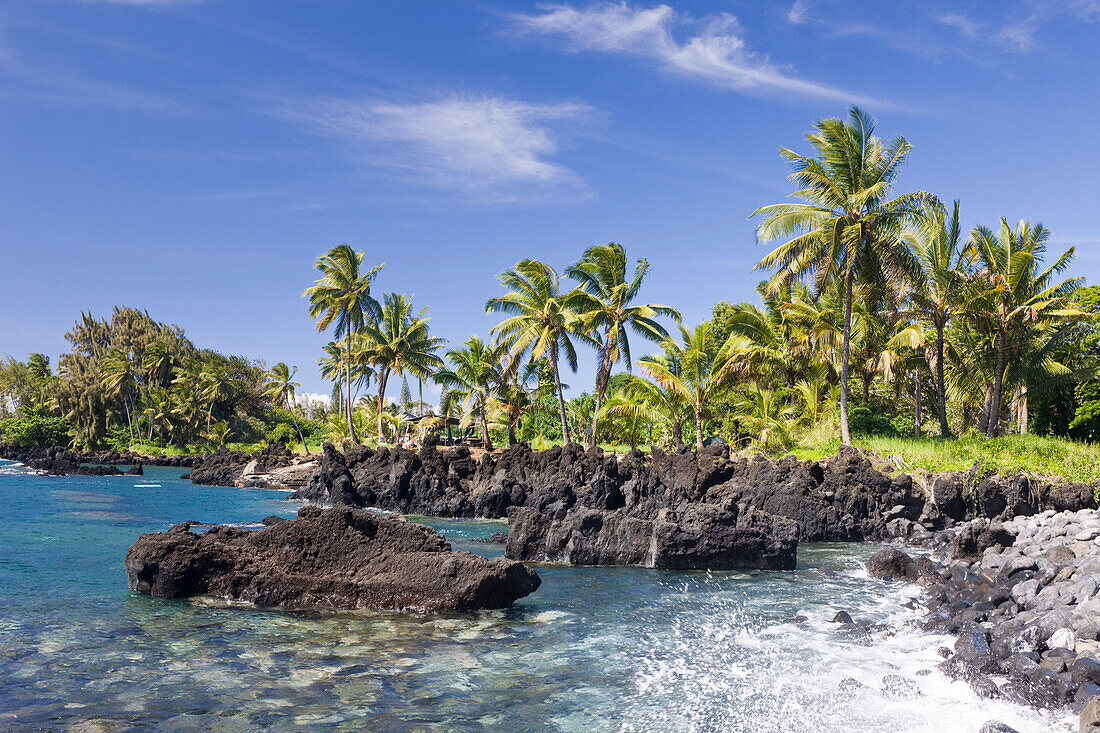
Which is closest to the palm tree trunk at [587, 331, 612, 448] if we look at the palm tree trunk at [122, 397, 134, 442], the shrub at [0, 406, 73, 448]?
the palm tree trunk at [122, 397, 134, 442]

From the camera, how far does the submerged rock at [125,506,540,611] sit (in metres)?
Answer: 11.5

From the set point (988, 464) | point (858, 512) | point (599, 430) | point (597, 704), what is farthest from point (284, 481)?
point (597, 704)

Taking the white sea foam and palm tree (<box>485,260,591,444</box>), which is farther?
palm tree (<box>485,260,591,444</box>)

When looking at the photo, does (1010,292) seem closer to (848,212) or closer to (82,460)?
(848,212)

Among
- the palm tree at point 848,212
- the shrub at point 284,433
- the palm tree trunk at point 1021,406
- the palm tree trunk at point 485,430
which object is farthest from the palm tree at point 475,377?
the shrub at point 284,433

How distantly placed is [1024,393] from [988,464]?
382 inches

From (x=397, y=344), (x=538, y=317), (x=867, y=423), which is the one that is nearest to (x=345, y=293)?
(x=397, y=344)

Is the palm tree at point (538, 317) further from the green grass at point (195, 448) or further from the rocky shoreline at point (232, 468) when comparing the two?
the green grass at point (195, 448)

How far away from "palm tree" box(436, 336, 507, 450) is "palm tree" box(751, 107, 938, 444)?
1861 cm

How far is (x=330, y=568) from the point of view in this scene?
12094mm

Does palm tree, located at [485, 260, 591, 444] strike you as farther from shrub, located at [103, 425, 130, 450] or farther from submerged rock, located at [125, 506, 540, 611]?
shrub, located at [103, 425, 130, 450]

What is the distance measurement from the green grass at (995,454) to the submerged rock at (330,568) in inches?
708

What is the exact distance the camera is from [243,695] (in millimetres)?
7727

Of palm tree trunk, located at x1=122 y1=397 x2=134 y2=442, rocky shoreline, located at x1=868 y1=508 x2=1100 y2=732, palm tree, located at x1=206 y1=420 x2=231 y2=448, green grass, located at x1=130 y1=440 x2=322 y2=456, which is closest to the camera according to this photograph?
rocky shoreline, located at x1=868 y1=508 x2=1100 y2=732
